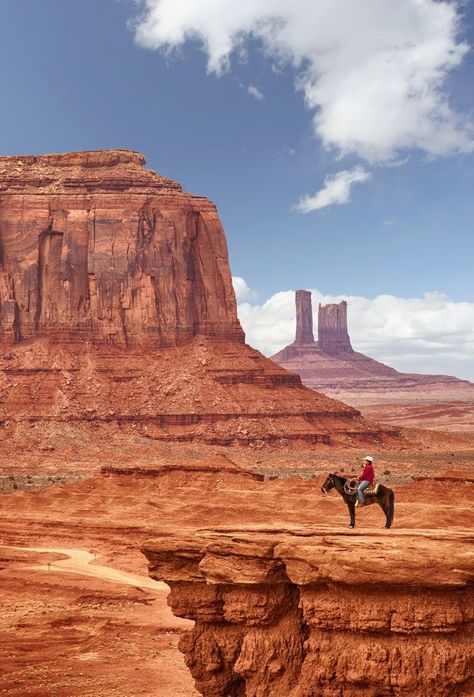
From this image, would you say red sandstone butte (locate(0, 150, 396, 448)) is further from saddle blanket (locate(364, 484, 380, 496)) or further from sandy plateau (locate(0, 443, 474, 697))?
saddle blanket (locate(364, 484, 380, 496))

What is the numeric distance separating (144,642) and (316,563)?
12.0m

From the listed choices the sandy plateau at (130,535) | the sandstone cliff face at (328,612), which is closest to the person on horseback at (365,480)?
the sandy plateau at (130,535)

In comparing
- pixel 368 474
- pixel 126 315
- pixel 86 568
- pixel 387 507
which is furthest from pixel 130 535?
pixel 126 315

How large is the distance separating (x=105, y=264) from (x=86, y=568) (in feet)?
238

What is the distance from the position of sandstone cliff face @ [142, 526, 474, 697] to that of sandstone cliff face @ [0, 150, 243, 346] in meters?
90.8

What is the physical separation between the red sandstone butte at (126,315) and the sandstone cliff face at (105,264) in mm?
128

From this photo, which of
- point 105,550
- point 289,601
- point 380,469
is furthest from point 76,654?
point 380,469

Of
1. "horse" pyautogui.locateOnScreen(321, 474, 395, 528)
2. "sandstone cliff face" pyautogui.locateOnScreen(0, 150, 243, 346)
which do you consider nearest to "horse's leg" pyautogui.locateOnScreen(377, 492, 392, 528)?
"horse" pyautogui.locateOnScreen(321, 474, 395, 528)

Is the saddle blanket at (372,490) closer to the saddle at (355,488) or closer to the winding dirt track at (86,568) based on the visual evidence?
the saddle at (355,488)

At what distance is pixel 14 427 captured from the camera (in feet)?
304

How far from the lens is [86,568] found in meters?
36.9

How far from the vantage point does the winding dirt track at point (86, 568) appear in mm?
33938

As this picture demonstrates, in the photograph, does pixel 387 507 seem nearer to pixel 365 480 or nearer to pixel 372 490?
pixel 372 490

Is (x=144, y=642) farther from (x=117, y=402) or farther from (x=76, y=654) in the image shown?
(x=117, y=402)
